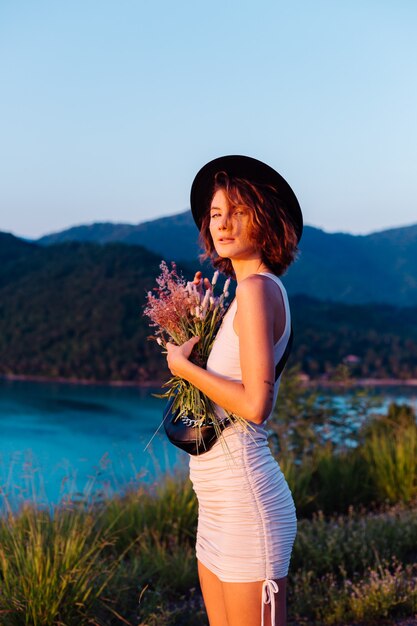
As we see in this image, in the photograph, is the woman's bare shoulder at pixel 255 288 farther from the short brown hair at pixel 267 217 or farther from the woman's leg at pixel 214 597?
the woman's leg at pixel 214 597

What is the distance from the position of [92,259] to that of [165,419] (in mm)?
22504

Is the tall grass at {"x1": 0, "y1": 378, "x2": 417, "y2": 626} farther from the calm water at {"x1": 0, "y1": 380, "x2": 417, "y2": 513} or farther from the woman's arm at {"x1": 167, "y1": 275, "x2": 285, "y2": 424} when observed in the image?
the woman's arm at {"x1": 167, "y1": 275, "x2": 285, "y2": 424}

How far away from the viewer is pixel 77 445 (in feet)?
20.9

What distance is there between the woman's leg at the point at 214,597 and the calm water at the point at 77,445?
0.50m

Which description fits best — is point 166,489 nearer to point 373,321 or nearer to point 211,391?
point 211,391

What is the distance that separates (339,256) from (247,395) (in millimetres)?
35206

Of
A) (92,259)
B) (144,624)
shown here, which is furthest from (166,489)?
(92,259)

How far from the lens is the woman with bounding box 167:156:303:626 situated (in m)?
1.89

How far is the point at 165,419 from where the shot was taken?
2234mm

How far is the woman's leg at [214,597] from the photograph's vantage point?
208cm

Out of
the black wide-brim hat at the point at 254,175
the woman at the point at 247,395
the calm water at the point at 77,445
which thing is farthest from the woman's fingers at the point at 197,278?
the calm water at the point at 77,445

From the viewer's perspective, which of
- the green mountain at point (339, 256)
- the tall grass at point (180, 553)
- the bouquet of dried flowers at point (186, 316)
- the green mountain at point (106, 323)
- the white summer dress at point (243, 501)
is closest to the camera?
the white summer dress at point (243, 501)

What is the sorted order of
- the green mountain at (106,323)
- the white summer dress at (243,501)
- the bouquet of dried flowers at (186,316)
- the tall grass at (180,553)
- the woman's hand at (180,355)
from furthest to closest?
the green mountain at (106,323), the tall grass at (180,553), the bouquet of dried flowers at (186,316), the woman's hand at (180,355), the white summer dress at (243,501)

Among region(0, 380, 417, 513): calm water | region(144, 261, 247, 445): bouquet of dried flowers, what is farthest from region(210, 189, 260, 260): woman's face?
region(0, 380, 417, 513): calm water
